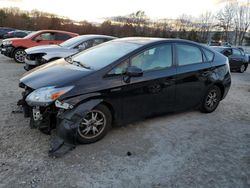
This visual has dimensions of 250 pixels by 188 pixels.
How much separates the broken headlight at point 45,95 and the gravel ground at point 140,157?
581 millimetres

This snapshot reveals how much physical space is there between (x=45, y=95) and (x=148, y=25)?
154 ft

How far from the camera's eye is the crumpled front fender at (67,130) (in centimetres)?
344

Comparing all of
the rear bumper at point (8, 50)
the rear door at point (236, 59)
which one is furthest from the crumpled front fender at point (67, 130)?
the rear door at point (236, 59)

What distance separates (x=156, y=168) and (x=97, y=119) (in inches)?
44.0

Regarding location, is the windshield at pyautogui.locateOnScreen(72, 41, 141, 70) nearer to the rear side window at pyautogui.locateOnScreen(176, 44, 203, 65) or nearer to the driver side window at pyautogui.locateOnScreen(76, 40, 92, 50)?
the rear side window at pyautogui.locateOnScreen(176, 44, 203, 65)

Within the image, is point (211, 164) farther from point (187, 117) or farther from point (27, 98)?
point (27, 98)

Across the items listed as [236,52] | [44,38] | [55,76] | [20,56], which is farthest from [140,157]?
[236,52]

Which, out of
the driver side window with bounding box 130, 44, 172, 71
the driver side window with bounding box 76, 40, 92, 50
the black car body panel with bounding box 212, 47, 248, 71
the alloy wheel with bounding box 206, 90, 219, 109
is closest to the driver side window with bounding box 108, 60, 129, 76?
the driver side window with bounding box 130, 44, 172, 71

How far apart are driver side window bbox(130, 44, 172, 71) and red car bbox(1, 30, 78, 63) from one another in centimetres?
754

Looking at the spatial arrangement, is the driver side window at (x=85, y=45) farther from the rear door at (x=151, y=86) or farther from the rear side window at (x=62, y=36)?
the rear door at (x=151, y=86)

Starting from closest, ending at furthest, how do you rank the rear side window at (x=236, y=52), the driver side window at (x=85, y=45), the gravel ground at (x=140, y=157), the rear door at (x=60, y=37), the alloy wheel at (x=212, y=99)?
the gravel ground at (x=140, y=157), the alloy wheel at (x=212, y=99), the driver side window at (x=85, y=45), the rear door at (x=60, y=37), the rear side window at (x=236, y=52)

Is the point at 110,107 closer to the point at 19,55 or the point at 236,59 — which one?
the point at 19,55

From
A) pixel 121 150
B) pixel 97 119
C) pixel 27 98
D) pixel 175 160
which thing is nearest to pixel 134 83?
pixel 97 119

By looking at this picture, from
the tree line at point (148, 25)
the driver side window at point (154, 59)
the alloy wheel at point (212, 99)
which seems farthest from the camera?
the tree line at point (148, 25)
